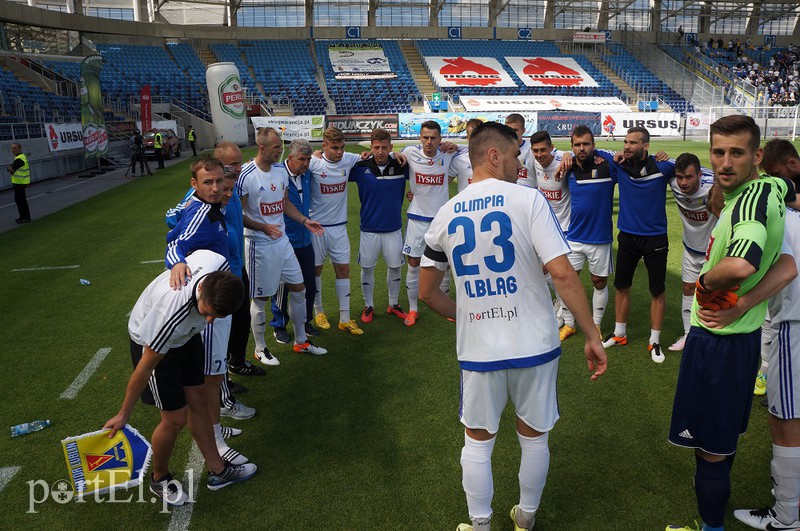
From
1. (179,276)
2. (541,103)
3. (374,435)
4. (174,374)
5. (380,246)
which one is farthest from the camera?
(541,103)

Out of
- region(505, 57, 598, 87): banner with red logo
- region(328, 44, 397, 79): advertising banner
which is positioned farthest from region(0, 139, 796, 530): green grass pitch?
region(505, 57, 598, 87): banner with red logo

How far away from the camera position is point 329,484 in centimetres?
414

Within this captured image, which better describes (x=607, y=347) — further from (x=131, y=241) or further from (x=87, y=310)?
(x=131, y=241)

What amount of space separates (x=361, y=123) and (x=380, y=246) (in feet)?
102

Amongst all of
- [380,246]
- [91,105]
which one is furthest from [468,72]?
[380,246]

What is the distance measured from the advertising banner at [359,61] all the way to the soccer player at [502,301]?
44.6 meters

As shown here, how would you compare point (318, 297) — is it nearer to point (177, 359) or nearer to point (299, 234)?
point (299, 234)

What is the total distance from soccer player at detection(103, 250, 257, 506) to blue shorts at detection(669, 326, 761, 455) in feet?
8.06

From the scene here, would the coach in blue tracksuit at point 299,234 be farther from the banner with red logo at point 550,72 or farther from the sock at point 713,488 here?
the banner with red logo at point 550,72

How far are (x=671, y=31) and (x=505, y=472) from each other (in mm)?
58931

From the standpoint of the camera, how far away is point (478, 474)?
3229mm

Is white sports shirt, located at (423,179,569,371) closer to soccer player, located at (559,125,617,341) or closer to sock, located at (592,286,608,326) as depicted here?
soccer player, located at (559,125,617,341)

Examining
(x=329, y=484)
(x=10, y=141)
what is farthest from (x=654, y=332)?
(x=10, y=141)

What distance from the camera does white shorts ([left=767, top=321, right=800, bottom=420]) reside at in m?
3.21
